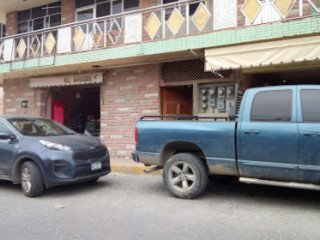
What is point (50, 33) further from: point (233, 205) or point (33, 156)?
point (233, 205)

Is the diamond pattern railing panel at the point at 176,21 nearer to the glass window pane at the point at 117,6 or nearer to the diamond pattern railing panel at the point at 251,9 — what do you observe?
the diamond pattern railing panel at the point at 251,9

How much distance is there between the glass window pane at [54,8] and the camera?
11.9m

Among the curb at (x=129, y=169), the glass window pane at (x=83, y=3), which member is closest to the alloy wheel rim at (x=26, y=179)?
the curb at (x=129, y=169)

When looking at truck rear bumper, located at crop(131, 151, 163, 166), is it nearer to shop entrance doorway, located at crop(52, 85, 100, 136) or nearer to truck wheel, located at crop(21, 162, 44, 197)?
truck wheel, located at crop(21, 162, 44, 197)

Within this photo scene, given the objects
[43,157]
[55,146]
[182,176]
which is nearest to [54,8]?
[55,146]

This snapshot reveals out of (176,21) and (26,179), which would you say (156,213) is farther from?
(176,21)

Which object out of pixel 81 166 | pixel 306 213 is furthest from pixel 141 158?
pixel 306 213

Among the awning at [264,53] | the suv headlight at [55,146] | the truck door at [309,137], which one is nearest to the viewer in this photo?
the truck door at [309,137]

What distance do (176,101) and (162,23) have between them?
101 inches

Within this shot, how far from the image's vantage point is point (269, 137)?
14.3 feet

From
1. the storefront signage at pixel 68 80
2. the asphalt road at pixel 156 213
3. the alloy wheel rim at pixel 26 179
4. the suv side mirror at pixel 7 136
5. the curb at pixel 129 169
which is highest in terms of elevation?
the storefront signage at pixel 68 80

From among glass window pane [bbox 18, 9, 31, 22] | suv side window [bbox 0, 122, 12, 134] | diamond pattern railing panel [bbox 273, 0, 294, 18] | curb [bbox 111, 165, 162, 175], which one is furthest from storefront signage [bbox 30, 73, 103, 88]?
diamond pattern railing panel [bbox 273, 0, 294, 18]

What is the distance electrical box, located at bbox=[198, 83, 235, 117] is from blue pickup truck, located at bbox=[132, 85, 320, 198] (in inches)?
142

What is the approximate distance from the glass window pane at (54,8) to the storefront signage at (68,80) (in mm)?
2880
